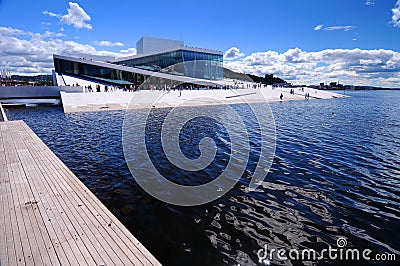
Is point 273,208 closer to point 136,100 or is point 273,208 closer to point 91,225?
point 91,225

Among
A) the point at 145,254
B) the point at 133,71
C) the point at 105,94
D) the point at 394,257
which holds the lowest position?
the point at 394,257

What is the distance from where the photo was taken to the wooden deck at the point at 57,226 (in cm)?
390

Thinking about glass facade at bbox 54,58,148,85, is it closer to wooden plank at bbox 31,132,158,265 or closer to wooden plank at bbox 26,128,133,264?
wooden plank at bbox 26,128,133,264

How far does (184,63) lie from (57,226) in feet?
206

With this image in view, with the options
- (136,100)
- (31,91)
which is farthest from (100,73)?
(136,100)

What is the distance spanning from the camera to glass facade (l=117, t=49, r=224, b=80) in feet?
210

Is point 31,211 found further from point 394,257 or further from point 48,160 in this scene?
point 394,257

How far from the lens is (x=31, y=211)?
535cm

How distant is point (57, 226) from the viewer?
4777 mm

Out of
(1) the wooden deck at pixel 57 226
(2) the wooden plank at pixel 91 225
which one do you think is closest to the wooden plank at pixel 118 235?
(1) the wooden deck at pixel 57 226

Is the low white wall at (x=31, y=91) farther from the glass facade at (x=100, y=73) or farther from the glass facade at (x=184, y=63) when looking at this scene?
the glass facade at (x=184, y=63)

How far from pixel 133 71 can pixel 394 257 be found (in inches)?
2352

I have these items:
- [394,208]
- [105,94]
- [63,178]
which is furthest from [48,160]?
[105,94]

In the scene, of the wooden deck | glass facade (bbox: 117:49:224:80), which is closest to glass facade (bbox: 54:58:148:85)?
glass facade (bbox: 117:49:224:80)
